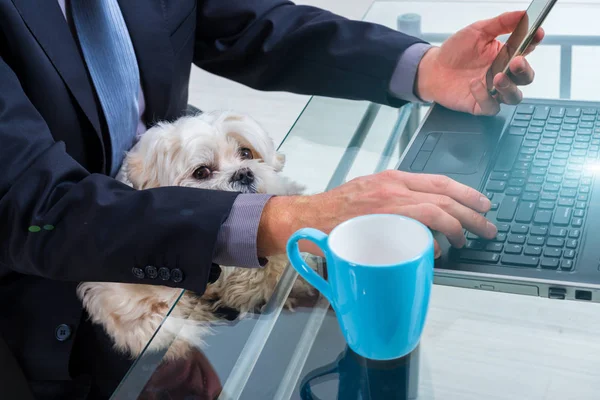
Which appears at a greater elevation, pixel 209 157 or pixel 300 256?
pixel 300 256

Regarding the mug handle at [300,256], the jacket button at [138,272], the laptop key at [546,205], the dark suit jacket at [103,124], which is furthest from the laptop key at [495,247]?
A: the jacket button at [138,272]

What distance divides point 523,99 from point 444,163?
0.23 meters

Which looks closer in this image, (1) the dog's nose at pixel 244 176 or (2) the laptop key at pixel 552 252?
(2) the laptop key at pixel 552 252

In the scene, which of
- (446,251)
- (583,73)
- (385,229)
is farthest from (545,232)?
(583,73)

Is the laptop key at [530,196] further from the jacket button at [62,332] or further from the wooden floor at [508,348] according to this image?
the jacket button at [62,332]

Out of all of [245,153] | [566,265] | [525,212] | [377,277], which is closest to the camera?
[377,277]

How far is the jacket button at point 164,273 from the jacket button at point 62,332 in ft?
0.91

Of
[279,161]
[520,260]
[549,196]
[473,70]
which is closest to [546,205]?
[549,196]

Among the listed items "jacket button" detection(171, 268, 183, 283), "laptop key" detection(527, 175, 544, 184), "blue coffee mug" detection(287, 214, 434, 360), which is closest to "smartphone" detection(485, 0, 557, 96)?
"laptop key" detection(527, 175, 544, 184)

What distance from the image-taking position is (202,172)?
120 cm

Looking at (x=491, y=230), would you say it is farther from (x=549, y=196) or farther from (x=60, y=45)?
(x=60, y=45)

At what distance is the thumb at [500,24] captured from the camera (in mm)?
1148

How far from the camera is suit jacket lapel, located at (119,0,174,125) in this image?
1.24 meters

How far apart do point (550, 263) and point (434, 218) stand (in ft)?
0.46
